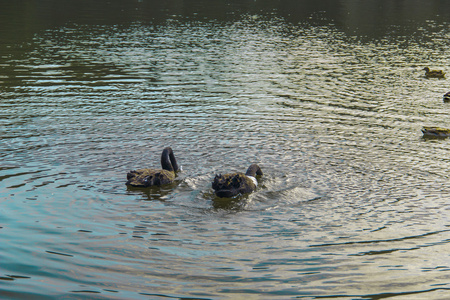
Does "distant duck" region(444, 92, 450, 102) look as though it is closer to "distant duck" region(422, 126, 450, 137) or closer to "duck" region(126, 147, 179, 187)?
"distant duck" region(422, 126, 450, 137)

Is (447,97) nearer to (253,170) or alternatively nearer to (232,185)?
(253,170)

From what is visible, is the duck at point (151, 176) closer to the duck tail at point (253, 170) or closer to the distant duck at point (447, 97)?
the duck tail at point (253, 170)

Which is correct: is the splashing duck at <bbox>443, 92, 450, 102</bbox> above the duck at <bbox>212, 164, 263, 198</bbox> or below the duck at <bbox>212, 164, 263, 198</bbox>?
below

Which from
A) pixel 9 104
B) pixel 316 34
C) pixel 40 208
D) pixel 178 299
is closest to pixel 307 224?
pixel 178 299

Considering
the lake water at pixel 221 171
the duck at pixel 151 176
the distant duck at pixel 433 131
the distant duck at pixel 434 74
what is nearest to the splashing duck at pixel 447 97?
the lake water at pixel 221 171

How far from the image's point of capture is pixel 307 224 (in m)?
15.3

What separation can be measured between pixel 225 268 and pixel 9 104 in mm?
21701

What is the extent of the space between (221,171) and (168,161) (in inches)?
77.1

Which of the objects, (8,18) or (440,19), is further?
(440,19)

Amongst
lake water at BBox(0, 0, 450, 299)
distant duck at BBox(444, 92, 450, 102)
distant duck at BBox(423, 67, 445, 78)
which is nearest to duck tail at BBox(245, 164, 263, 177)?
lake water at BBox(0, 0, 450, 299)

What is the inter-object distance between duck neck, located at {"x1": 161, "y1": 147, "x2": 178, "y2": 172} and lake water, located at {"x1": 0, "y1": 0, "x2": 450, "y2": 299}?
1.43ft

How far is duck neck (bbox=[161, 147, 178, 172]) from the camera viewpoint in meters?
19.4

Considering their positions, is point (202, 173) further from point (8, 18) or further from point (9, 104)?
point (8, 18)

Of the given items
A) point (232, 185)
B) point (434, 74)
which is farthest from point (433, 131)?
point (434, 74)
